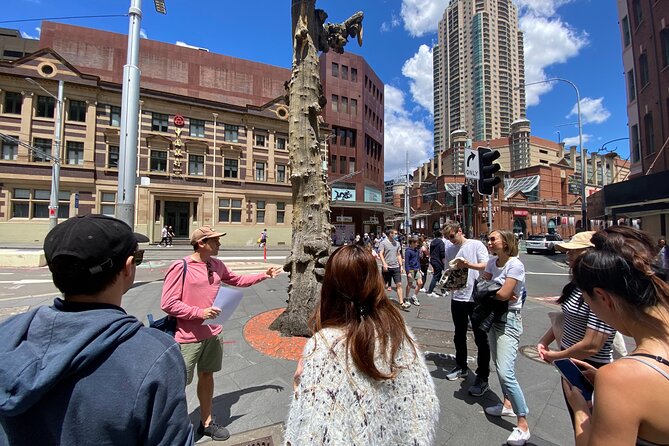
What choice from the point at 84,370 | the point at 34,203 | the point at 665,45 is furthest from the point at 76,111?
the point at 665,45

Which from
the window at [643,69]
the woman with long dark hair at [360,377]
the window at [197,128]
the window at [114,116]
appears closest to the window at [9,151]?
the window at [114,116]

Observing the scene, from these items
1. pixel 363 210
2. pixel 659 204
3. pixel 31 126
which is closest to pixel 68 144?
pixel 31 126

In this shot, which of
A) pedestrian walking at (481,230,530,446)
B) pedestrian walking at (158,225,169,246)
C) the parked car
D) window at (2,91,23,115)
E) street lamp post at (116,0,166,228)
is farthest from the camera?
pedestrian walking at (158,225,169,246)

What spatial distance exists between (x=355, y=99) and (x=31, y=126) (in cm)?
3212

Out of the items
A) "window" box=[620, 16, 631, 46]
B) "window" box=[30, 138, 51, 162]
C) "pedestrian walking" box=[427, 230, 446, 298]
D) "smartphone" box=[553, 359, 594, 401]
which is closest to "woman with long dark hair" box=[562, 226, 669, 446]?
"smartphone" box=[553, 359, 594, 401]

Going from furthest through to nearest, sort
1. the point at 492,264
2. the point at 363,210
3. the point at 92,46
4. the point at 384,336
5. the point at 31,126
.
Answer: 1. the point at 363,210
2. the point at 92,46
3. the point at 31,126
4. the point at 492,264
5. the point at 384,336

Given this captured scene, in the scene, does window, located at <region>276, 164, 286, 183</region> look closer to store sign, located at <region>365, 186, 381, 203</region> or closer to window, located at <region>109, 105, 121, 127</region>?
store sign, located at <region>365, 186, 381, 203</region>

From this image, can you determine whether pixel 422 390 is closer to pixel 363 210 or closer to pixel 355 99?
pixel 363 210

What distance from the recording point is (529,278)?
44.0ft

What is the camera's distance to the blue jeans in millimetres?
2879

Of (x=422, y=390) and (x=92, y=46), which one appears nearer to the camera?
(x=422, y=390)

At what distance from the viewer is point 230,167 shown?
3067 centimetres

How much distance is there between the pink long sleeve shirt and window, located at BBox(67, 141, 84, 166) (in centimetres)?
3021

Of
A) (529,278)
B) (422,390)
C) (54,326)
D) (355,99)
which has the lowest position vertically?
(529,278)
